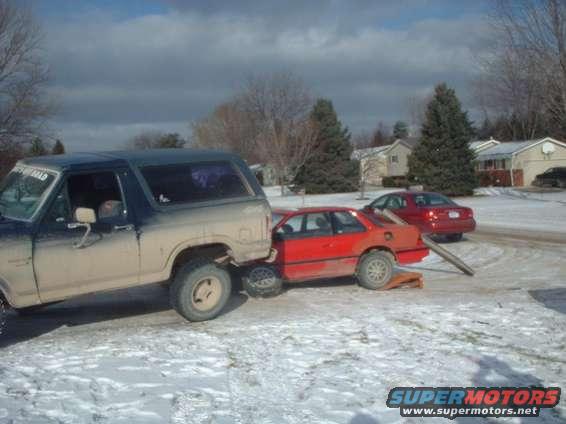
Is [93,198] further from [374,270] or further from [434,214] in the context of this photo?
[434,214]

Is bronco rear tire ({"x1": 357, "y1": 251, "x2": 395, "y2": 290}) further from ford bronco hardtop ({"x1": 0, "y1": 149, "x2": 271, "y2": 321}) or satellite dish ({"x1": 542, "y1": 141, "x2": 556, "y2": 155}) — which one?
satellite dish ({"x1": 542, "y1": 141, "x2": 556, "y2": 155})

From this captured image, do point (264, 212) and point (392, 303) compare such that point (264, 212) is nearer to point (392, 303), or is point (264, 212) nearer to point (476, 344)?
point (392, 303)

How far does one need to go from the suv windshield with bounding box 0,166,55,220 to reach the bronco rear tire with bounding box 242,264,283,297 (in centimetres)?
339

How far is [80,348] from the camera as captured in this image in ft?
21.8

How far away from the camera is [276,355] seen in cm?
639

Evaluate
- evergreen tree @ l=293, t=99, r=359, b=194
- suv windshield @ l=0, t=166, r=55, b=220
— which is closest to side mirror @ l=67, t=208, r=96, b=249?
suv windshield @ l=0, t=166, r=55, b=220

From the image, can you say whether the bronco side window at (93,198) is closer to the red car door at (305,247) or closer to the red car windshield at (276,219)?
the red car door at (305,247)

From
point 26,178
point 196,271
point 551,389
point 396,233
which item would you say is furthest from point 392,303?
point 26,178

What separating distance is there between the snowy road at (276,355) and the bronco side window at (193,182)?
63.1 inches

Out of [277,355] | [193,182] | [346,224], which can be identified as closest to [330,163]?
[346,224]

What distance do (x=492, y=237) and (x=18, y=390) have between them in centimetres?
1586

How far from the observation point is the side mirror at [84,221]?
6641 millimetres

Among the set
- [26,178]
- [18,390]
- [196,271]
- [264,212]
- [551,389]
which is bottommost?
[551,389]

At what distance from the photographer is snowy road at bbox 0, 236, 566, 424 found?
5.04 meters
